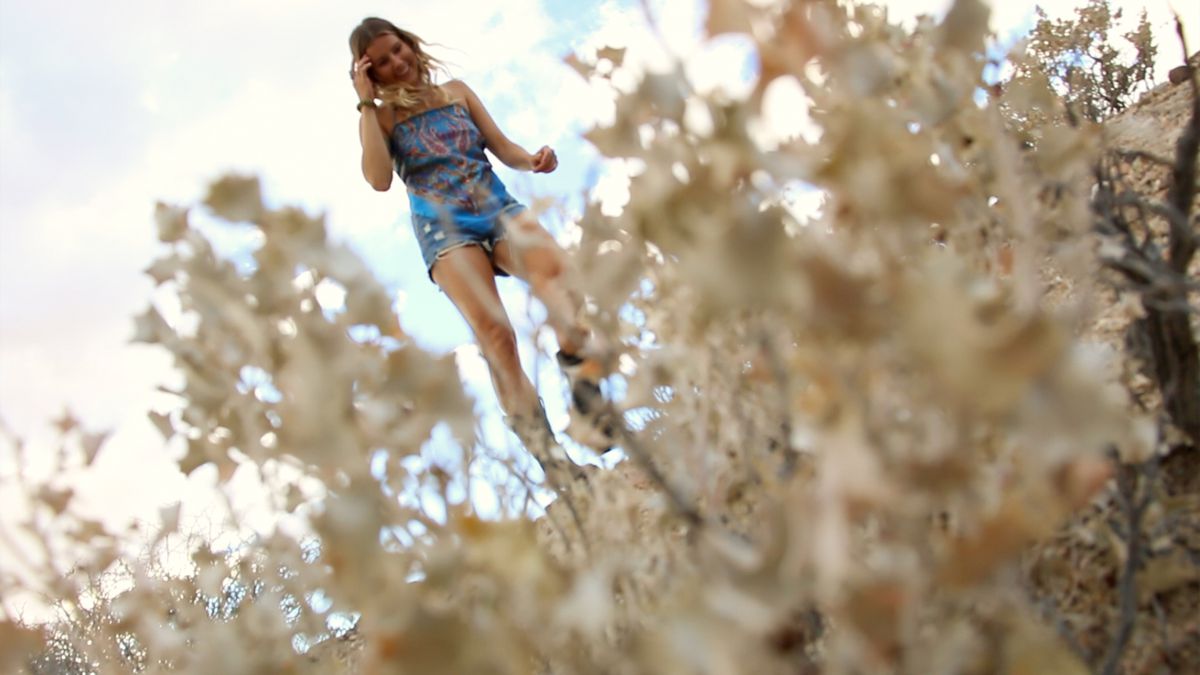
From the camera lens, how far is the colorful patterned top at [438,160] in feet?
9.71

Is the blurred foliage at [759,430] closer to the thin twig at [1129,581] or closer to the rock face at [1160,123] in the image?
the thin twig at [1129,581]

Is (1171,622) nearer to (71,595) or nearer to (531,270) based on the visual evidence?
(531,270)

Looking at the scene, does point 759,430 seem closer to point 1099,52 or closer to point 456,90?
point 456,90

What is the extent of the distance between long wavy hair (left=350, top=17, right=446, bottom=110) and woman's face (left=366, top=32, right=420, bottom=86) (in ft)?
0.07

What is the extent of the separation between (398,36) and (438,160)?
1.52 ft

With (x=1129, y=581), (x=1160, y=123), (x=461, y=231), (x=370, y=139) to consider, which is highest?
(x=370, y=139)

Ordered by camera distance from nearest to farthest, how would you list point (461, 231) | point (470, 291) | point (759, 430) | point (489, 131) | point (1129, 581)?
point (1129, 581) → point (759, 430) → point (470, 291) → point (461, 231) → point (489, 131)

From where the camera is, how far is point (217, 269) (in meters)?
0.93

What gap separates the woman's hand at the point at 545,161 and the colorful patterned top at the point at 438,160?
0.18m

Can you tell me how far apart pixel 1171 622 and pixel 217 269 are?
1.03m

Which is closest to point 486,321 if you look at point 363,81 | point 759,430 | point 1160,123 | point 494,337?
point 494,337

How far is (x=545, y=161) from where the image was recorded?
9.22ft

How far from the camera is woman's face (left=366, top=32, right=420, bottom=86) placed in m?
3.04

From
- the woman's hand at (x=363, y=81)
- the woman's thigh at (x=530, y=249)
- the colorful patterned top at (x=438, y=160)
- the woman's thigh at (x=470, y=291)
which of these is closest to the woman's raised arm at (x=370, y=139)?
the woman's hand at (x=363, y=81)
